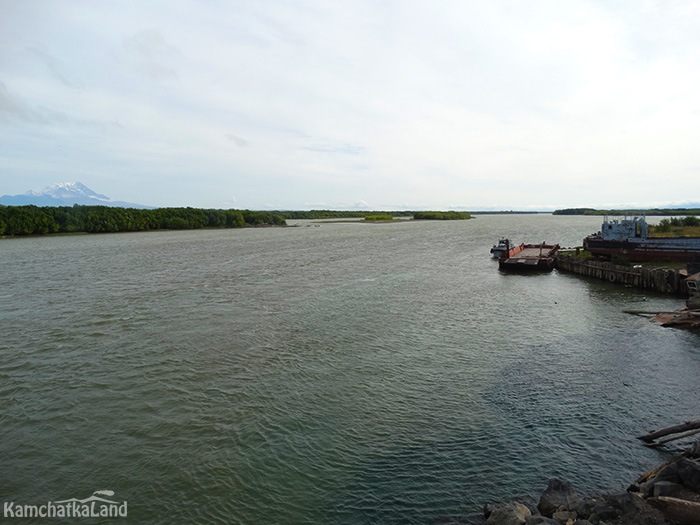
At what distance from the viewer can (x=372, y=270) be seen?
152ft

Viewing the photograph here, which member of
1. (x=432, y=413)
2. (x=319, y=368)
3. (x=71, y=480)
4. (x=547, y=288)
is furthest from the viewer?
(x=547, y=288)

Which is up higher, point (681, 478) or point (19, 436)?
point (681, 478)

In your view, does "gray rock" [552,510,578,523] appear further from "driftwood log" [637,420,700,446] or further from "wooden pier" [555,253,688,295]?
"wooden pier" [555,253,688,295]

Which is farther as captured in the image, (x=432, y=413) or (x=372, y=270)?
(x=372, y=270)

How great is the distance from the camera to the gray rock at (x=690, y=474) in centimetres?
791

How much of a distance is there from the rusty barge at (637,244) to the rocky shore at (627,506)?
39.1 meters

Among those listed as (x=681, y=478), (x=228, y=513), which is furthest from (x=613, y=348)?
(x=228, y=513)

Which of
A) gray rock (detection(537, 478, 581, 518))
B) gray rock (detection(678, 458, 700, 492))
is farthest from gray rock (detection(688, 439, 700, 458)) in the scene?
gray rock (detection(537, 478, 581, 518))

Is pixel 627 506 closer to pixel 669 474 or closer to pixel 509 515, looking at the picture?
pixel 669 474

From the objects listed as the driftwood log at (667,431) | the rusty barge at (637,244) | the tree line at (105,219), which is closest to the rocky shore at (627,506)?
the driftwood log at (667,431)

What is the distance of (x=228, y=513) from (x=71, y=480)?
444 centimetres

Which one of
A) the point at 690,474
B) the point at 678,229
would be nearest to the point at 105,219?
the point at 678,229

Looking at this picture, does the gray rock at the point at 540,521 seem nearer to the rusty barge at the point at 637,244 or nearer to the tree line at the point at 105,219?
the rusty barge at the point at 637,244

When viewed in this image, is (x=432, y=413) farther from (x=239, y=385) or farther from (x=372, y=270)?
(x=372, y=270)
